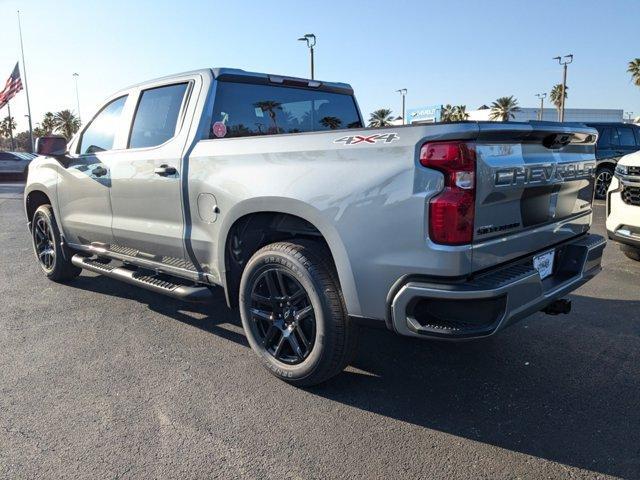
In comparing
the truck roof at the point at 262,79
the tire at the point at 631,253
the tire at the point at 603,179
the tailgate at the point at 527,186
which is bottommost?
the tire at the point at 631,253

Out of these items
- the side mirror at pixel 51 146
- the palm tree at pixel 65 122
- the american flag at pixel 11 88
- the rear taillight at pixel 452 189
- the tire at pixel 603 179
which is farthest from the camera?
the palm tree at pixel 65 122

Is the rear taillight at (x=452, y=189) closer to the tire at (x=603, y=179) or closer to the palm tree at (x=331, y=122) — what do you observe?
the palm tree at (x=331, y=122)

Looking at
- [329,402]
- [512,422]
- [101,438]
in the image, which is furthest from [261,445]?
[512,422]

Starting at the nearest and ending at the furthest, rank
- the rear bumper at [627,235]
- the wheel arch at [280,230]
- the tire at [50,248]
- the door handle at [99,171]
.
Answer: the wheel arch at [280,230], the door handle at [99,171], the rear bumper at [627,235], the tire at [50,248]

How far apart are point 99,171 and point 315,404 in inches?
110

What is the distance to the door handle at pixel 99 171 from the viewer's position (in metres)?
4.35

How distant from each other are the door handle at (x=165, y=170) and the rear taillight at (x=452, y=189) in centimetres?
195

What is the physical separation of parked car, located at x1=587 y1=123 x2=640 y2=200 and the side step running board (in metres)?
10.9

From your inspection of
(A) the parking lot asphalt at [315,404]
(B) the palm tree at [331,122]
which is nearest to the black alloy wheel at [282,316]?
(A) the parking lot asphalt at [315,404]

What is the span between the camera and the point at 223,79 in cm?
375

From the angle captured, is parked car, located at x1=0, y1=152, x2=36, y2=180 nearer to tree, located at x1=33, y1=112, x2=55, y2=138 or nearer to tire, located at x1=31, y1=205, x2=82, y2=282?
tire, located at x1=31, y1=205, x2=82, y2=282

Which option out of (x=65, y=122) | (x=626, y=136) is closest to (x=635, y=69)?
(x=626, y=136)

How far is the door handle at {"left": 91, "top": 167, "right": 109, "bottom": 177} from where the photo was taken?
4.35m

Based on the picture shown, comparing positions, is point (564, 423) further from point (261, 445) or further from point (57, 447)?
point (57, 447)
